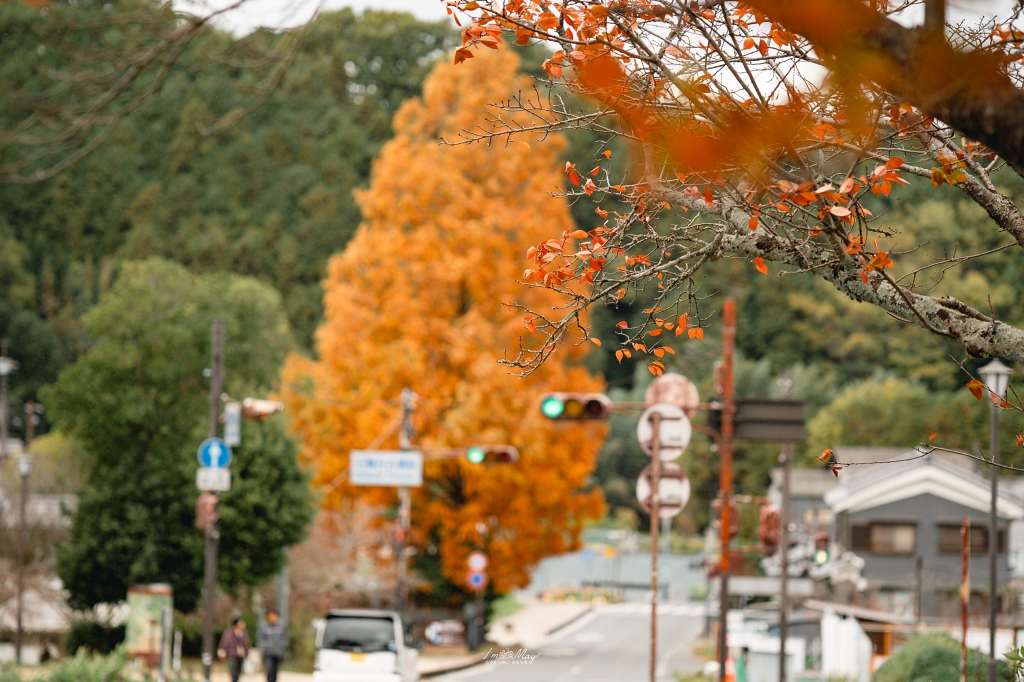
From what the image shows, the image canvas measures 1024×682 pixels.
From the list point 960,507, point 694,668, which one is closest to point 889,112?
point 694,668

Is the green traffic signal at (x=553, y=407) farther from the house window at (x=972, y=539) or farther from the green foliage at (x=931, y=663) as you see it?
the house window at (x=972, y=539)

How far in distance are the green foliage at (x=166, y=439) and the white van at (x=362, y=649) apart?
30.0 feet

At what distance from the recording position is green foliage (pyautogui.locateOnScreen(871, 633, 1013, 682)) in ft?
50.1

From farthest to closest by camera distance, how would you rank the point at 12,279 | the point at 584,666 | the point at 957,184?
the point at 12,279 → the point at 584,666 → the point at 957,184

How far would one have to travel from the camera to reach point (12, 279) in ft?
175

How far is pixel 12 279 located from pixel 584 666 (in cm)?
3696

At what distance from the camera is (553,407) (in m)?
14.7

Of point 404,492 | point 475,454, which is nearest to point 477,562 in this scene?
point 404,492

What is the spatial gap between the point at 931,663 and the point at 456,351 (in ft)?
45.0

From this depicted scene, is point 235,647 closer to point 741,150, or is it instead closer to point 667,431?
point 667,431

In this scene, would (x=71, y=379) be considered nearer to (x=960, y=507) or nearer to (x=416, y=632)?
(x=416, y=632)

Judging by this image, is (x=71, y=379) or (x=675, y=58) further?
(x=71, y=379)

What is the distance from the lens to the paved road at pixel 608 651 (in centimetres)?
2524

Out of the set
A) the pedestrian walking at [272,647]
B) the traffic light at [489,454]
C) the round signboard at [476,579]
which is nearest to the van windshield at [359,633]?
the pedestrian walking at [272,647]
